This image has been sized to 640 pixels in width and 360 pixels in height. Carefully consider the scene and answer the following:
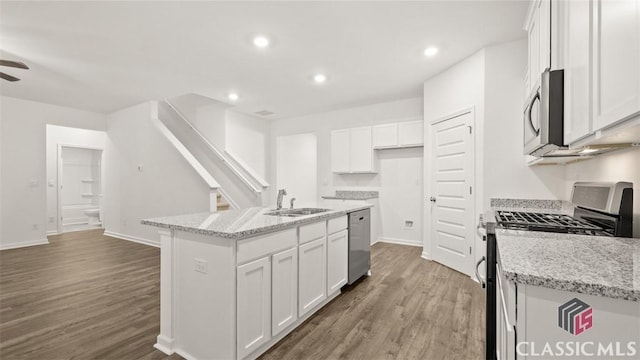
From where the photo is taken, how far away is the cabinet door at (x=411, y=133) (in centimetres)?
472

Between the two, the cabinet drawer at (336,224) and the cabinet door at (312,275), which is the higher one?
the cabinet drawer at (336,224)

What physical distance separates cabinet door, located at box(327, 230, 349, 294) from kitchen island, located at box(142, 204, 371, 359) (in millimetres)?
397

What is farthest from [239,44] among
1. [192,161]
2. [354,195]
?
[354,195]

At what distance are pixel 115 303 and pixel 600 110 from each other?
11.8ft

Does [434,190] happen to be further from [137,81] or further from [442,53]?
[137,81]

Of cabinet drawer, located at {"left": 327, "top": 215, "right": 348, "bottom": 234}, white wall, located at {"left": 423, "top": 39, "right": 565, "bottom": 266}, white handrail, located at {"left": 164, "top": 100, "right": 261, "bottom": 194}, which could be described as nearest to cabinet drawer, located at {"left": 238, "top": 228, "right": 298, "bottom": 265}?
cabinet drawer, located at {"left": 327, "top": 215, "right": 348, "bottom": 234}

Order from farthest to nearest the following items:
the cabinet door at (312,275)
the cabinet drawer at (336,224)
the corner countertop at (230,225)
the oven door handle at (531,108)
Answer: the cabinet drawer at (336,224)
the cabinet door at (312,275)
the corner countertop at (230,225)
the oven door handle at (531,108)

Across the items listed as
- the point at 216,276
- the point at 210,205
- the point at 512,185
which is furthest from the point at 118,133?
the point at 512,185

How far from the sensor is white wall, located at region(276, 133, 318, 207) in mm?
6770

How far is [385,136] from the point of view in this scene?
504 centimetres

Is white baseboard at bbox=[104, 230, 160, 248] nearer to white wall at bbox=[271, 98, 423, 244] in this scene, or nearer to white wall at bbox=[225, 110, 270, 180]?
white wall at bbox=[225, 110, 270, 180]

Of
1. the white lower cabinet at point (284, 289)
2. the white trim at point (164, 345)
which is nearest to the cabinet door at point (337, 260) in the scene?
the white lower cabinet at point (284, 289)

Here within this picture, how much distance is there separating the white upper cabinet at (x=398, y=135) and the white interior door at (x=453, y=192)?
0.81m

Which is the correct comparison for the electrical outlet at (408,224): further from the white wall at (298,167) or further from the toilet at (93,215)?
the toilet at (93,215)
